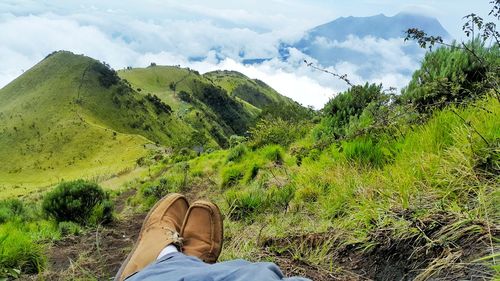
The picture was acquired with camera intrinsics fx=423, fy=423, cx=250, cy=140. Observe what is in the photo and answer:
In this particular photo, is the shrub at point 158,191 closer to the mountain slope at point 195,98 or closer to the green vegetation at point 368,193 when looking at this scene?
the green vegetation at point 368,193

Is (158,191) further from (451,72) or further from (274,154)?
(451,72)

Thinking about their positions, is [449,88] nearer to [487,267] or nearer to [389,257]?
[389,257]

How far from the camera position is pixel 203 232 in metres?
3.27

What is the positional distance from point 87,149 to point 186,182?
265 feet

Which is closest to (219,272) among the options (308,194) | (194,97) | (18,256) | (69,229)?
(308,194)

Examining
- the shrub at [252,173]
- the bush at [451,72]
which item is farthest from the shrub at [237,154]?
the bush at [451,72]

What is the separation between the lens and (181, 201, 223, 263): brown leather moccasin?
308 centimetres

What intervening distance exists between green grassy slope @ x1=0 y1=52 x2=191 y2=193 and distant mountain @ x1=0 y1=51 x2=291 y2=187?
19 cm

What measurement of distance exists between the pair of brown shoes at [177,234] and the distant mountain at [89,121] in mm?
59905

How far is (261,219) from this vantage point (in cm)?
438

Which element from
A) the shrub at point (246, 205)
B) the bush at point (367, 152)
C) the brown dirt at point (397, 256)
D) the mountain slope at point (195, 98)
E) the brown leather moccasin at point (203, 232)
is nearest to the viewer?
the brown dirt at point (397, 256)

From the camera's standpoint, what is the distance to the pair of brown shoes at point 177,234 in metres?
2.77

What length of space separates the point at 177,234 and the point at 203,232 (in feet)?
0.80

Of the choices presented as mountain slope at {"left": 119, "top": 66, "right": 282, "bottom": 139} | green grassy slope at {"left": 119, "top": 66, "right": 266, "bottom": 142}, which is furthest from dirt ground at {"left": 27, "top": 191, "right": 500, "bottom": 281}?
green grassy slope at {"left": 119, "top": 66, "right": 266, "bottom": 142}
